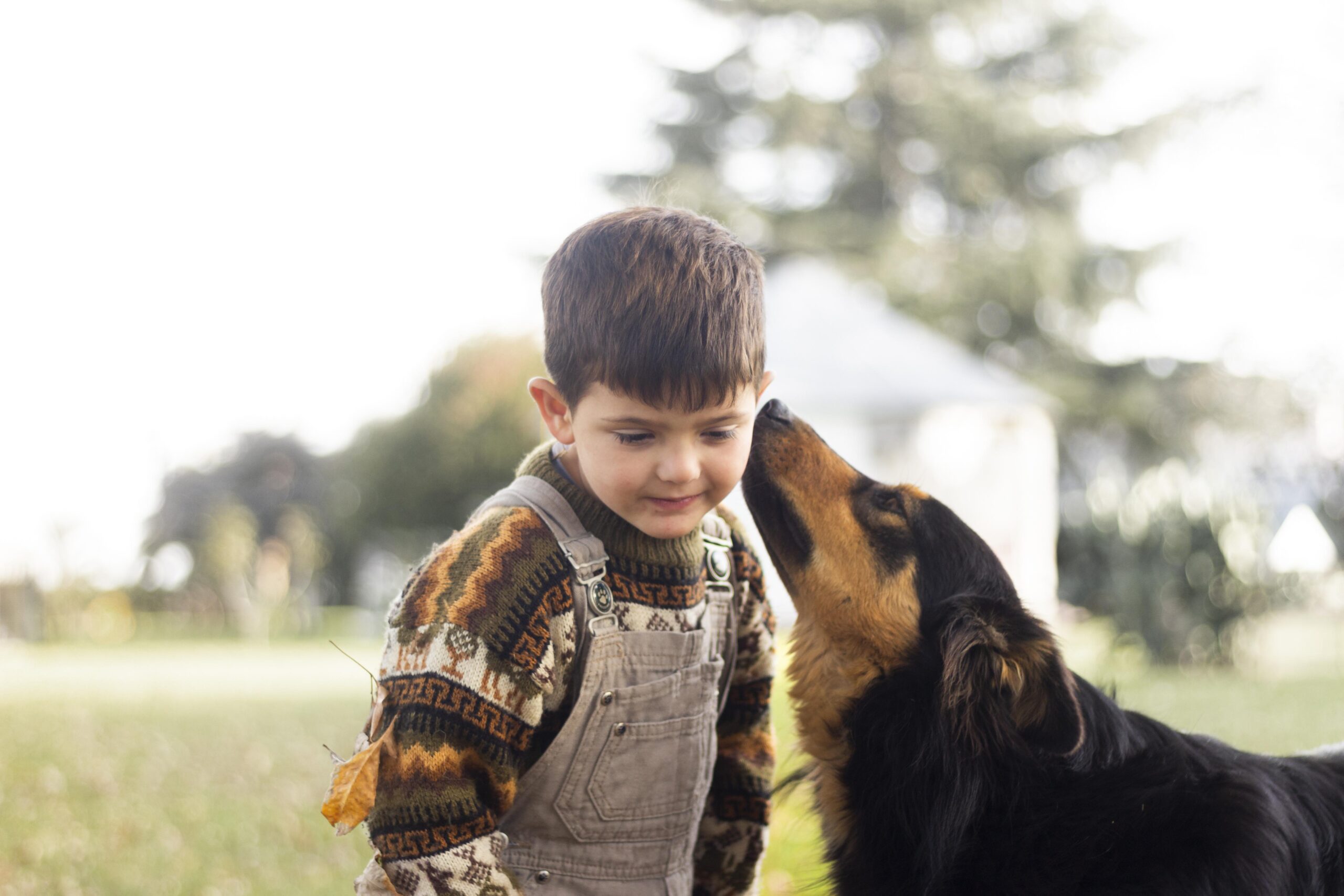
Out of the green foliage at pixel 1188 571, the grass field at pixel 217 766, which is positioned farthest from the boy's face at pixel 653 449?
the green foliage at pixel 1188 571

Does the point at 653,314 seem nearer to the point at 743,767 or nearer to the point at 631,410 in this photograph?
the point at 631,410

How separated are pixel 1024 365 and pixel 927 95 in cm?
678

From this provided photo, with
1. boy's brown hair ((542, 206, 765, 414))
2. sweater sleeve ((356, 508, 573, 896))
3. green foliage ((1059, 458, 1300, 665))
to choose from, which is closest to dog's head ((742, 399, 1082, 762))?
boy's brown hair ((542, 206, 765, 414))

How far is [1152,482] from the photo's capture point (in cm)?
1228

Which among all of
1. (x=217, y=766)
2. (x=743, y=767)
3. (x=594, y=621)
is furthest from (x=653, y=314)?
(x=217, y=766)

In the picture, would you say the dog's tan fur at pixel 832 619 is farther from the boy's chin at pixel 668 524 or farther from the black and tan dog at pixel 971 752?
the boy's chin at pixel 668 524

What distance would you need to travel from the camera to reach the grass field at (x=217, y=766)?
14.4 feet

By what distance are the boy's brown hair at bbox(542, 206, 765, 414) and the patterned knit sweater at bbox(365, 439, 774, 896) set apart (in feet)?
1.06

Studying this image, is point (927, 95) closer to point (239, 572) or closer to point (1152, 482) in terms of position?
point (1152, 482)

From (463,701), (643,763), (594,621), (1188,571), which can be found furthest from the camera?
(1188,571)

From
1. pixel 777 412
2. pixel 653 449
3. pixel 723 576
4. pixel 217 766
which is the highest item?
pixel 777 412

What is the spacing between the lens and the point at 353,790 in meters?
1.91

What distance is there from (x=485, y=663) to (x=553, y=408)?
0.55 meters

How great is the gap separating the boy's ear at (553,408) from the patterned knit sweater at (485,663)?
0.40 ft
